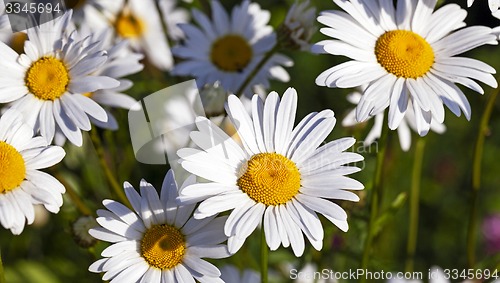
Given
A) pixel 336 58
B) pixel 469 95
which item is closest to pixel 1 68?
pixel 336 58

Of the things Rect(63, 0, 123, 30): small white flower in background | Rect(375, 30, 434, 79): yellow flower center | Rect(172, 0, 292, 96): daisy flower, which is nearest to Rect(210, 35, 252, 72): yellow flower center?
Rect(172, 0, 292, 96): daisy flower

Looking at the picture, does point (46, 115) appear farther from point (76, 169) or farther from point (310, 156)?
point (76, 169)

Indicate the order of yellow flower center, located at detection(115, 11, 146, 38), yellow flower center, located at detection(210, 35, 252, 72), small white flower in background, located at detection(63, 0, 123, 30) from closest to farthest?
yellow flower center, located at detection(210, 35, 252, 72), small white flower in background, located at detection(63, 0, 123, 30), yellow flower center, located at detection(115, 11, 146, 38)

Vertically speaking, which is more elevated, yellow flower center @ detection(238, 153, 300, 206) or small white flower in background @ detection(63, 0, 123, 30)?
small white flower in background @ detection(63, 0, 123, 30)

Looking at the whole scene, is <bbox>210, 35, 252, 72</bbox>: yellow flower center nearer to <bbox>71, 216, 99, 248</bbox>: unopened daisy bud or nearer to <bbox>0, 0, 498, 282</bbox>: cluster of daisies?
<bbox>0, 0, 498, 282</bbox>: cluster of daisies

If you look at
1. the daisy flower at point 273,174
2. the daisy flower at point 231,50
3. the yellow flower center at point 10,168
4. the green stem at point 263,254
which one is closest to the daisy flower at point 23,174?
the yellow flower center at point 10,168

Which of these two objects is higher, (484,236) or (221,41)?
(221,41)

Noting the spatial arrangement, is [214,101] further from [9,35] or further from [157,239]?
[9,35]
